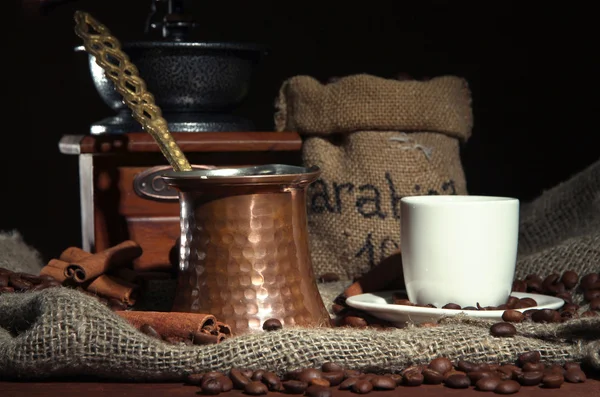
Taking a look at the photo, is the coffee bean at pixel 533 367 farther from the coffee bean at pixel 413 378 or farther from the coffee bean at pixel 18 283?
the coffee bean at pixel 18 283

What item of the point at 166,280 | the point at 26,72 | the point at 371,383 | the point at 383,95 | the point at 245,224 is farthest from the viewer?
the point at 26,72

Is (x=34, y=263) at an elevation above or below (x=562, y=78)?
below

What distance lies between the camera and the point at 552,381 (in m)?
0.98

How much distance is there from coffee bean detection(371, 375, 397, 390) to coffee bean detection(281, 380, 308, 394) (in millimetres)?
67

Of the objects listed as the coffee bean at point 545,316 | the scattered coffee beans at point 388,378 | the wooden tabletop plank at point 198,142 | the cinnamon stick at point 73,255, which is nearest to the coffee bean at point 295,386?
the scattered coffee beans at point 388,378

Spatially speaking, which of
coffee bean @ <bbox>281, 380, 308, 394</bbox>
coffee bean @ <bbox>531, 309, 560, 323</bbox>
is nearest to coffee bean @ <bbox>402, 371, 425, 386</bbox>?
coffee bean @ <bbox>281, 380, 308, 394</bbox>

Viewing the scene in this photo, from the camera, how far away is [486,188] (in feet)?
7.25

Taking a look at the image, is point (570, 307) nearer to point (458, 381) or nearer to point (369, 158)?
point (458, 381)

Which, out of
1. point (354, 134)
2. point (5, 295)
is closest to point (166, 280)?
point (5, 295)

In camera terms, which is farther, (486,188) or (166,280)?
(486,188)

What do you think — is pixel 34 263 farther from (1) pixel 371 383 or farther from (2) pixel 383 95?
(1) pixel 371 383

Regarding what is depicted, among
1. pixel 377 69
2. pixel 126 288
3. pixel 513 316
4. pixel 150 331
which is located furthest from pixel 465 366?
pixel 377 69

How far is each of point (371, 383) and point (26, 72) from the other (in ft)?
5.04

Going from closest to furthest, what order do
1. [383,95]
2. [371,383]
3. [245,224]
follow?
[371,383] < [245,224] < [383,95]
